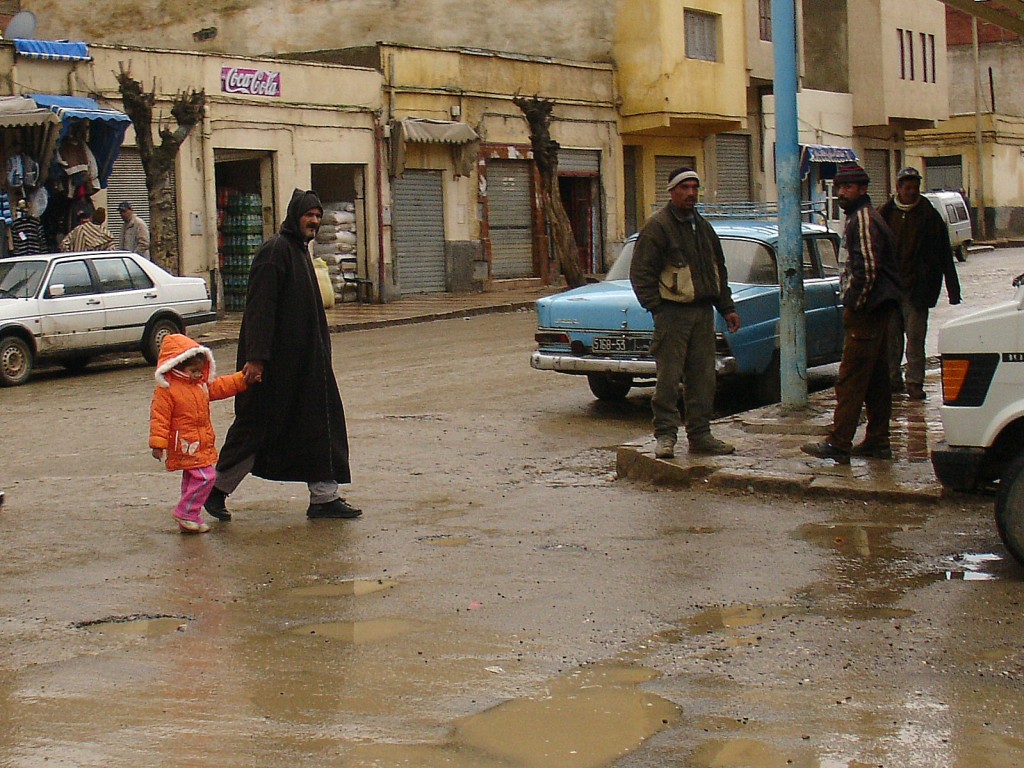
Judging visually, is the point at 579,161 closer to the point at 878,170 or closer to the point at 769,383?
the point at 878,170

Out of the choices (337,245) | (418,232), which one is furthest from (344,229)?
(418,232)

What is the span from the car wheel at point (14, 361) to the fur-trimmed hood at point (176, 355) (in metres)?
8.95

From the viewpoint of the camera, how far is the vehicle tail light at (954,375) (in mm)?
6820

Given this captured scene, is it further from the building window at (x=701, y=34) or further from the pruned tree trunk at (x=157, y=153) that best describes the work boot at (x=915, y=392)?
the building window at (x=701, y=34)

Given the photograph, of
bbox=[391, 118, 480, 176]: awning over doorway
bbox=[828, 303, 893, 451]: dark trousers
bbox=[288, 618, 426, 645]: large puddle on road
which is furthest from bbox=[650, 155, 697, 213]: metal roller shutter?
bbox=[288, 618, 426, 645]: large puddle on road

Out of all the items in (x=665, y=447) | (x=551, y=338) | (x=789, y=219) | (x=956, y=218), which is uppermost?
(x=956, y=218)

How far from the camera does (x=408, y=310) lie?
2680 cm

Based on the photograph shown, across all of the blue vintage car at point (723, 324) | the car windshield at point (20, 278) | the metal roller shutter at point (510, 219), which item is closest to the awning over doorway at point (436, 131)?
the metal roller shutter at point (510, 219)

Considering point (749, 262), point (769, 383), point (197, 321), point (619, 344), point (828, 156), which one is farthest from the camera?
point (828, 156)

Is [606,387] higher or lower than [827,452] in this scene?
higher

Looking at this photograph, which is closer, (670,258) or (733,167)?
(670,258)

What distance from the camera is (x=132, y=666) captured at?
5609 millimetres

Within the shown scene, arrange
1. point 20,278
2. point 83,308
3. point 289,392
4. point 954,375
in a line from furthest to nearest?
1. point 83,308
2. point 20,278
3. point 289,392
4. point 954,375

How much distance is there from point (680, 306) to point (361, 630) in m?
4.34
